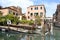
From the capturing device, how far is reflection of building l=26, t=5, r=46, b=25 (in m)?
24.1

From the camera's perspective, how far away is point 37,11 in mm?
24109

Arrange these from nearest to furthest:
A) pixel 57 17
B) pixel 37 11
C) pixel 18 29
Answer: pixel 18 29 < pixel 37 11 < pixel 57 17

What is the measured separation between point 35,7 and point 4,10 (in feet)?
13.5

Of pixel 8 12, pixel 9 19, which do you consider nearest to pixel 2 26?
pixel 9 19

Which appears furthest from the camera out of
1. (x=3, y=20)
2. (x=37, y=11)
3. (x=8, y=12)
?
(x=37, y=11)

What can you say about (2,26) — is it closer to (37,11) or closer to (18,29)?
(18,29)

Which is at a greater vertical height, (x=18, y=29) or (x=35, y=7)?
(x=35, y=7)

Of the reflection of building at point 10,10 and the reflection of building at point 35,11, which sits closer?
the reflection of building at point 10,10

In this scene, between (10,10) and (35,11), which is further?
(35,11)

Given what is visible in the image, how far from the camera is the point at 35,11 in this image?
24.2 meters

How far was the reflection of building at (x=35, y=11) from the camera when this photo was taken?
24125 millimetres

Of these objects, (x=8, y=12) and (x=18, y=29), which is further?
(x=8, y=12)

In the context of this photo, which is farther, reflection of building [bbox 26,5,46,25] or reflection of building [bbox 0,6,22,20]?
reflection of building [bbox 26,5,46,25]

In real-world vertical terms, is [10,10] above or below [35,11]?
above
